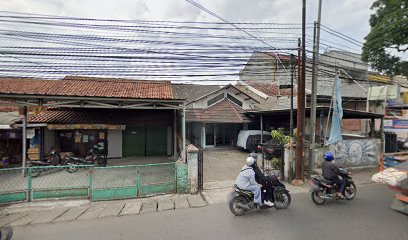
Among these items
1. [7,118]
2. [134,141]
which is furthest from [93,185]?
[7,118]

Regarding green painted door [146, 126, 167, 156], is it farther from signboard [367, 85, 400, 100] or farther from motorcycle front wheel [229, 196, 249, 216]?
signboard [367, 85, 400, 100]

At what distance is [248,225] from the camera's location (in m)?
4.91

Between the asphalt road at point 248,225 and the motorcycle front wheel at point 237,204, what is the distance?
0.16 metres

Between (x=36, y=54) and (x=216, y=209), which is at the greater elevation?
(x=36, y=54)

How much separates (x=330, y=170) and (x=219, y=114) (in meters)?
10.8

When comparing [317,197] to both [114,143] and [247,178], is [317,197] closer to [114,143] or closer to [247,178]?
[247,178]

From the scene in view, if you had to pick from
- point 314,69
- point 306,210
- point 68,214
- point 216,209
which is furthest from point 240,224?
point 314,69

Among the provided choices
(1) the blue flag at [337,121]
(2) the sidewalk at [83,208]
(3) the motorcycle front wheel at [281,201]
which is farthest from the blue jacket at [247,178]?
(1) the blue flag at [337,121]

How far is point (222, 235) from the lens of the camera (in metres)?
4.51

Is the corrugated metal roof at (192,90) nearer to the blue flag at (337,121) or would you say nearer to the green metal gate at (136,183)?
the blue flag at (337,121)

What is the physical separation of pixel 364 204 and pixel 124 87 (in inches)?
529

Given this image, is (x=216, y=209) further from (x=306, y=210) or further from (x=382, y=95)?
(x=382, y=95)

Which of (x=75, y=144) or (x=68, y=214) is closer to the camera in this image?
(x=68, y=214)

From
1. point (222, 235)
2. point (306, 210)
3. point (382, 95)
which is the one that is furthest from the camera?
point (382, 95)
